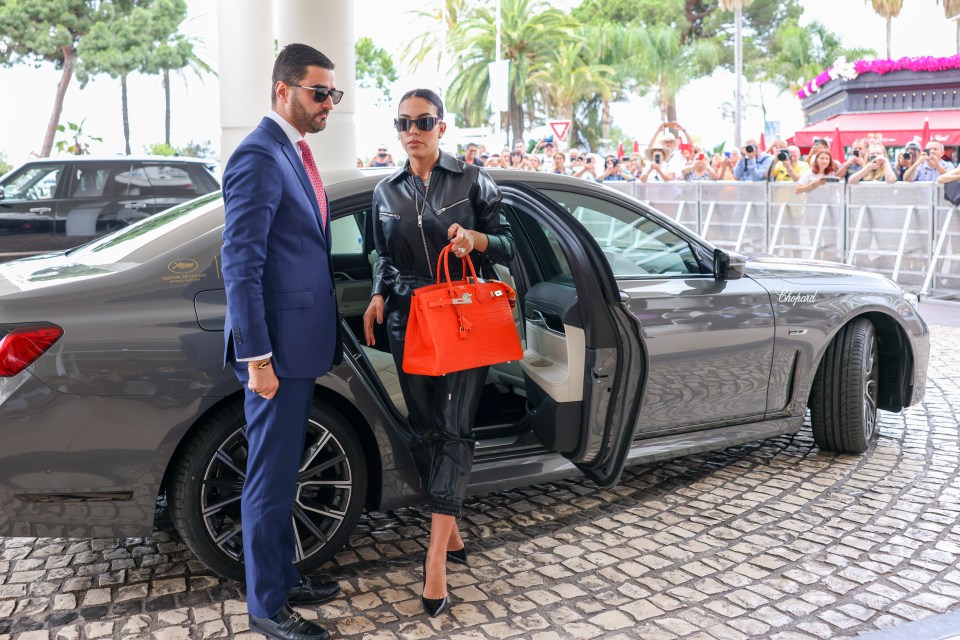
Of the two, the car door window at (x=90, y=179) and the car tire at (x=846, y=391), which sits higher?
the car door window at (x=90, y=179)

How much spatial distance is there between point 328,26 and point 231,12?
5.21 ft

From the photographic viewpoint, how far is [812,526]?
14.1 ft

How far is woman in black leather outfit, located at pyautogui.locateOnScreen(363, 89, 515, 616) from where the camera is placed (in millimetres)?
3371

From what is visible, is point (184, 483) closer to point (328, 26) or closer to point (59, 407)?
point (59, 407)

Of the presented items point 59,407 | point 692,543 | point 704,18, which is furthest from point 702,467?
point 704,18

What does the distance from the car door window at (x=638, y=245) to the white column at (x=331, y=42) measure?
20.4ft

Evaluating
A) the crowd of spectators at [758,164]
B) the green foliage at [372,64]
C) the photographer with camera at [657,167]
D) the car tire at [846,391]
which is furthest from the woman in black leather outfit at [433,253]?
the green foliage at [372,64]

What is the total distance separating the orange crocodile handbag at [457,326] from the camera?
10.8 feet

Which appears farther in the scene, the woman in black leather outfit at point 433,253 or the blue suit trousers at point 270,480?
the woman in black leather outfit at point 433,253

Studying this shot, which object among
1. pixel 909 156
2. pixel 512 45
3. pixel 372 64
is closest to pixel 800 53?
pixel 512 45

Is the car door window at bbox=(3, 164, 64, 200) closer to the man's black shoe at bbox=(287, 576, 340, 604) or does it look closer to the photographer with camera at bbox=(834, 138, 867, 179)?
the photographer with camera at bbox=(834, 138, 867, 179)

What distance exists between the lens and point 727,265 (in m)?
4.51

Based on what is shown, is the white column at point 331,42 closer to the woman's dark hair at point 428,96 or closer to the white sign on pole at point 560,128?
the woman's dark hair at point 428,96

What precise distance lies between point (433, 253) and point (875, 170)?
10074 mm
